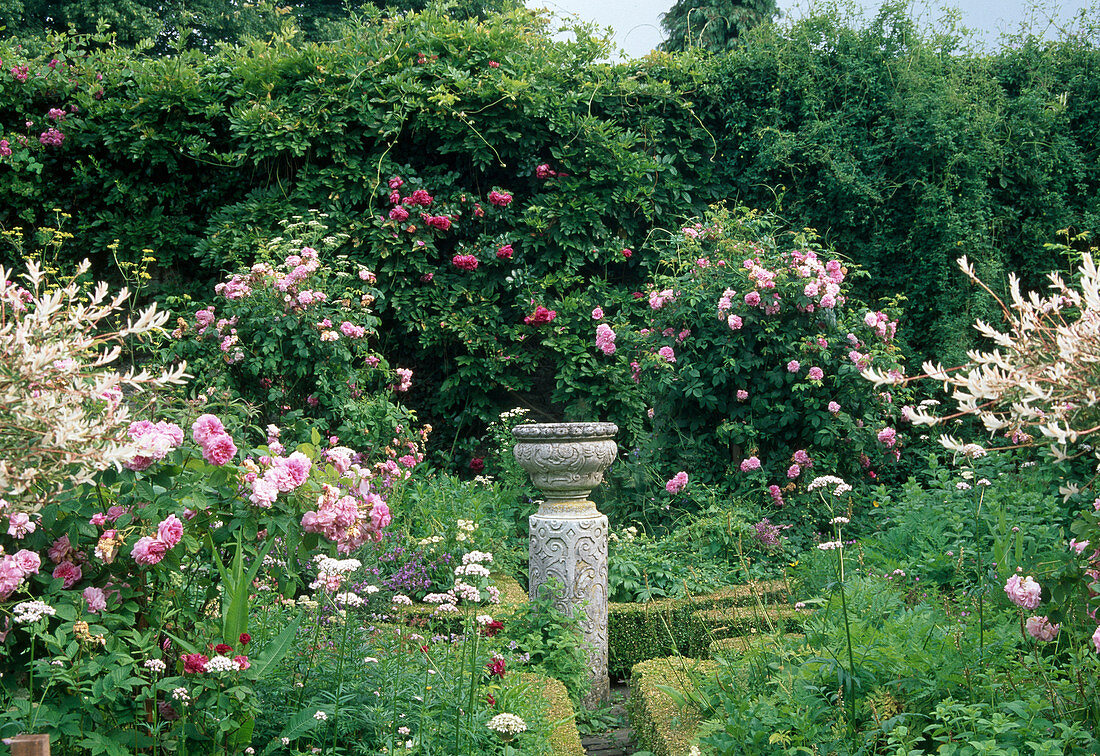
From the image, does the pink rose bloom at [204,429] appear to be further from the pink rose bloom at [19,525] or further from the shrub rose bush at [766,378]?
the shrub rose bush at [766,378]

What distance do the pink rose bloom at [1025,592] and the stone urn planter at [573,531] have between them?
6.09 feet

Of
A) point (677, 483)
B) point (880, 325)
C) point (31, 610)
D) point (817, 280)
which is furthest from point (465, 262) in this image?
point (31, 610)

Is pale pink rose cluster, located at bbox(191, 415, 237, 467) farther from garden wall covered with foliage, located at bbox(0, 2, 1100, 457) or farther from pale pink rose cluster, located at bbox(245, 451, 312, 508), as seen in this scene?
garden wall covered with foliage, located at bbox(0, 2, 1100, 457)

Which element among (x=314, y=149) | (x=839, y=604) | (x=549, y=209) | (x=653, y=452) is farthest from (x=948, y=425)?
(x=314, y=149)

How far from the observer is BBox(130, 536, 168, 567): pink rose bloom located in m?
1.90

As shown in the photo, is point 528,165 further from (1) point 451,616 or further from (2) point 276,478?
(2) point 276,478

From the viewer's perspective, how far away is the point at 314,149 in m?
6.02

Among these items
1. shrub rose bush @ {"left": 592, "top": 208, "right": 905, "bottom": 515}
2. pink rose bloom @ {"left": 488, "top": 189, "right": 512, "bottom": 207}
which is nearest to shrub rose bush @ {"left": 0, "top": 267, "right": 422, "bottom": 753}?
shrub rose bush @ {"left": 592, "top": 208, "right": 905, "bottom": 515}

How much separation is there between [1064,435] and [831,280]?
3709 millimetres

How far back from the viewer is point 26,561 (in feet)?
6.03

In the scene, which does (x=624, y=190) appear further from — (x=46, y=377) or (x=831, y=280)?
(x=46, y=377)

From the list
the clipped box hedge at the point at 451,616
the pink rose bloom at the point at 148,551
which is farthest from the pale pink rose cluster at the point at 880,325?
the pink rose bloom at the point at 148,551

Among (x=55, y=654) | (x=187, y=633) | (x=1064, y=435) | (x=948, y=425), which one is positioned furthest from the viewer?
(x=948, y=425)

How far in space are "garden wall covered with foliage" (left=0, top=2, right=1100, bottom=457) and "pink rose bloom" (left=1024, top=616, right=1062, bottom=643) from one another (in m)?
4.00
